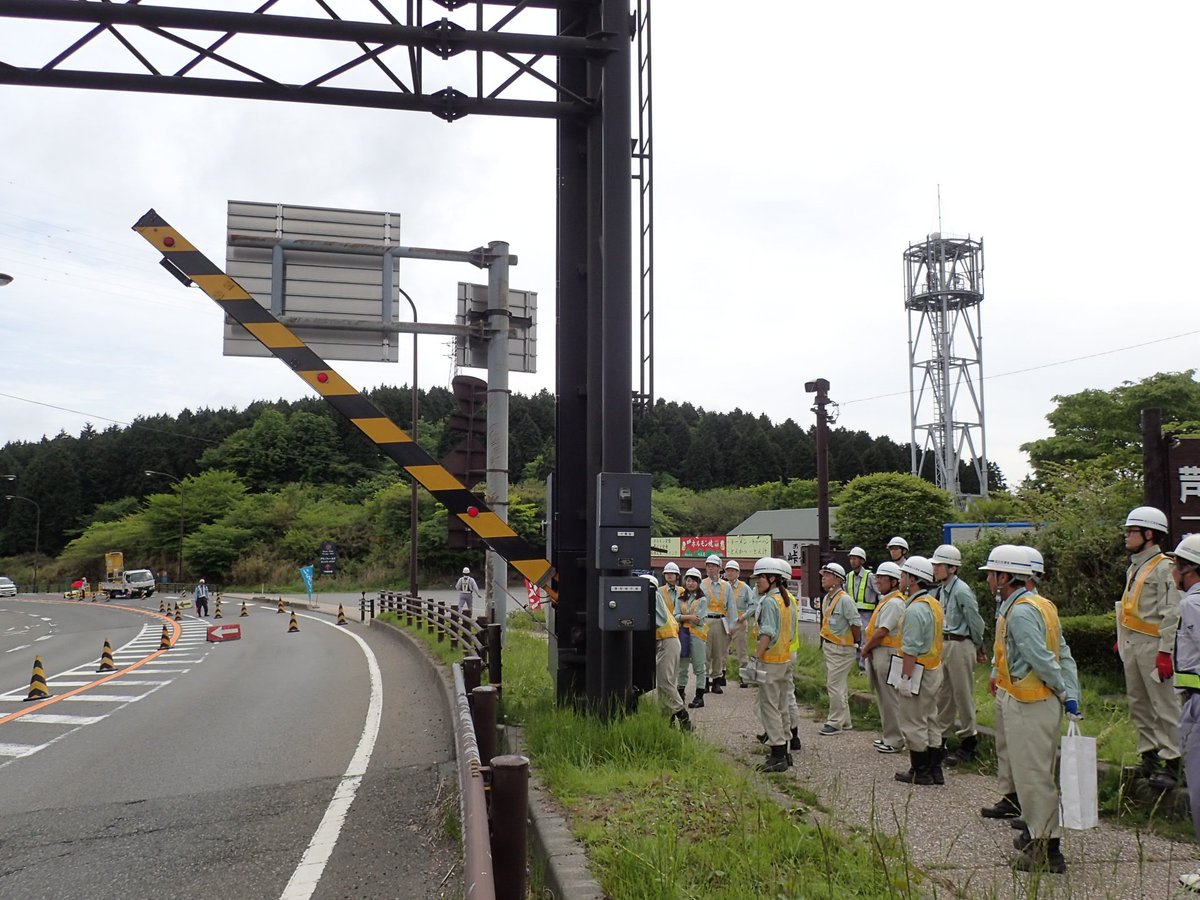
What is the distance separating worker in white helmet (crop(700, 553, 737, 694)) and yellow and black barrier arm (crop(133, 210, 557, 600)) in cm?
628

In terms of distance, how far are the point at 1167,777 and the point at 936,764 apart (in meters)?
1.61

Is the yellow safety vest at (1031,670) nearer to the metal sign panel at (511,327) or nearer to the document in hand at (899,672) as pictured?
the document in hand at (899,672)

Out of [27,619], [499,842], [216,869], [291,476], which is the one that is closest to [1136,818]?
[499,842]

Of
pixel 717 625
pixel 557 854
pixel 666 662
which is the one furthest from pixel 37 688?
pixel 557 854

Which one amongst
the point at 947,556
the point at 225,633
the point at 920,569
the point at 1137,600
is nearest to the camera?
the point at 1137,600

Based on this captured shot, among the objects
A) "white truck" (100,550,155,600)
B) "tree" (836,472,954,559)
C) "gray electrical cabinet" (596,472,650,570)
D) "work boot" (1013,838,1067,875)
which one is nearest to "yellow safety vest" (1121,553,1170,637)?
"work boot" (1013,838,1067,875)

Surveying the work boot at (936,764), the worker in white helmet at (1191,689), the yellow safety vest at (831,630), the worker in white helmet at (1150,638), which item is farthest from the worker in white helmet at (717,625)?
the worker in white helmet at (1191,689)

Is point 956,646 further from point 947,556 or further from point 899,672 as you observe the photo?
point 899,672

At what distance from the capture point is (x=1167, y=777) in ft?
20.9

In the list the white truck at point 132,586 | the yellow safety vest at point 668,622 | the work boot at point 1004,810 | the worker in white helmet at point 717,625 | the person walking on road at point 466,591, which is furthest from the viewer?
the white truck at point 132,586

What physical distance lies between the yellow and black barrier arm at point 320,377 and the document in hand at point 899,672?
320 centimetres

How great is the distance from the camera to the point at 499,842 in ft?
11.6

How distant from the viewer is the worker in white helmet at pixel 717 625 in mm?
13380

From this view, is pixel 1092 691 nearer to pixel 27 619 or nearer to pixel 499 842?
pixel 499 842
